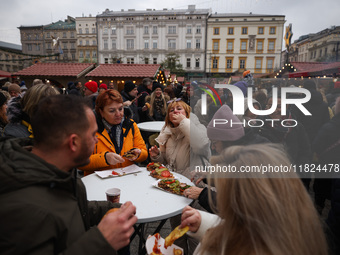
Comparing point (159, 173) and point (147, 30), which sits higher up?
point (147, 30)

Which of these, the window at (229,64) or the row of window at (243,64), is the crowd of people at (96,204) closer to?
the row of window at (243,64)

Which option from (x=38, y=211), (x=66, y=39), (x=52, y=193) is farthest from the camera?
(x=66, y=39)

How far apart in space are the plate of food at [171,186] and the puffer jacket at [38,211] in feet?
3.13

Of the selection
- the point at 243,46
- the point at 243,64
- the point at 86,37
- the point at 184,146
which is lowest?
the point at 184,146

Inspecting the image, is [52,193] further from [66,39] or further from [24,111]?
[66,39]

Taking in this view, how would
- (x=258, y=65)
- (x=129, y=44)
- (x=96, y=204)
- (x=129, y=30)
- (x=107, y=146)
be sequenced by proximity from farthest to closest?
(x=129, y=44) < (x=129, y=30) < (x=258, y=65) < (x=107, y=146) < (x=96, y=204)

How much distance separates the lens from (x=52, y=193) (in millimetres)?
912

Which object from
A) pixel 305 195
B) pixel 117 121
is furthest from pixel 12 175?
pixel 117 121

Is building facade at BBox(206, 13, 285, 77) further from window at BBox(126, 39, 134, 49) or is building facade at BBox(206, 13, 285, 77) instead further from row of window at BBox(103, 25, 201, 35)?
window at BBox(126, 39, 134, 49)

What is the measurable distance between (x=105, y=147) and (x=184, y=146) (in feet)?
2.93

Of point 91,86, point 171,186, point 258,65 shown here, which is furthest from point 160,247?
point 258,65

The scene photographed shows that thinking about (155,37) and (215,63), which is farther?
(215,63)

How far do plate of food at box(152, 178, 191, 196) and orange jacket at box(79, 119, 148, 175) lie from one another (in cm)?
55

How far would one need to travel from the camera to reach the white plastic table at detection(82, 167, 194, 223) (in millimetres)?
1552
